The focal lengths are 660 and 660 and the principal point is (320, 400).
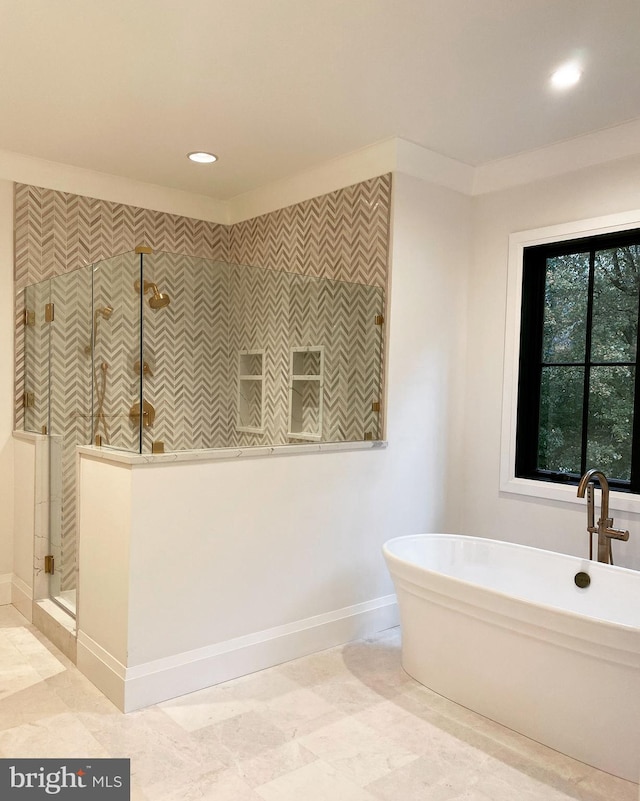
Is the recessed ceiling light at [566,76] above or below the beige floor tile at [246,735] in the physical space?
above

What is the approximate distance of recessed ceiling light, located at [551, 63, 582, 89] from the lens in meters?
2.50

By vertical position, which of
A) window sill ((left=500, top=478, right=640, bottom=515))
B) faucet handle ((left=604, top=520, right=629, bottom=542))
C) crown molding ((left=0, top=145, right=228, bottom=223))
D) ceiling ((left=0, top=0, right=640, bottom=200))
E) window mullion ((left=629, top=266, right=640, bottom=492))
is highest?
ceiling ((left=0, top=0, right=640, bottom=200))

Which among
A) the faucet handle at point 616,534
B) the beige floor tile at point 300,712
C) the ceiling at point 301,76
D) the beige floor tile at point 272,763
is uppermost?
the ceiling at point 301,76

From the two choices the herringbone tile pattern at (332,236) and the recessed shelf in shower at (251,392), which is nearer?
the recessed shelf in shower at (251,392)

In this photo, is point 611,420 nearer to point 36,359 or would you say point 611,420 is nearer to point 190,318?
point 190,318

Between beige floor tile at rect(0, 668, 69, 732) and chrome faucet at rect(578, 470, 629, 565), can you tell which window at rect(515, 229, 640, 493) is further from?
beige floor tile at rect(0, 668, 69, 732)

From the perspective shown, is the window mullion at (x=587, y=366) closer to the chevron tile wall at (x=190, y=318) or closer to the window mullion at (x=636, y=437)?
the window mullion at (x=636, y=437)

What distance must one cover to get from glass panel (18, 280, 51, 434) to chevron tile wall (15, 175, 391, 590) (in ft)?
0.04

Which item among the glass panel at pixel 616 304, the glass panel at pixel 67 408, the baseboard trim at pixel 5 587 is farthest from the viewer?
the baseboard trim at pixel 5 587

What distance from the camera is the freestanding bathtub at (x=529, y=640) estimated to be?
2150 millimetres

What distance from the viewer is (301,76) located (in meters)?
2.60

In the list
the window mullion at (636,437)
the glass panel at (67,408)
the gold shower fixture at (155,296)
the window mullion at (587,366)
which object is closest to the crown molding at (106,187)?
the glass panel at (67,408)

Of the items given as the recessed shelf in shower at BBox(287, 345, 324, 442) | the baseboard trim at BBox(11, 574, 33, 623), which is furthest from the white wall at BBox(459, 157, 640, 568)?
the baseboard trim at BBox(11, 574, 33, 623)

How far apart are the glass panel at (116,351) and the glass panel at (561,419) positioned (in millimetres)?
2098
